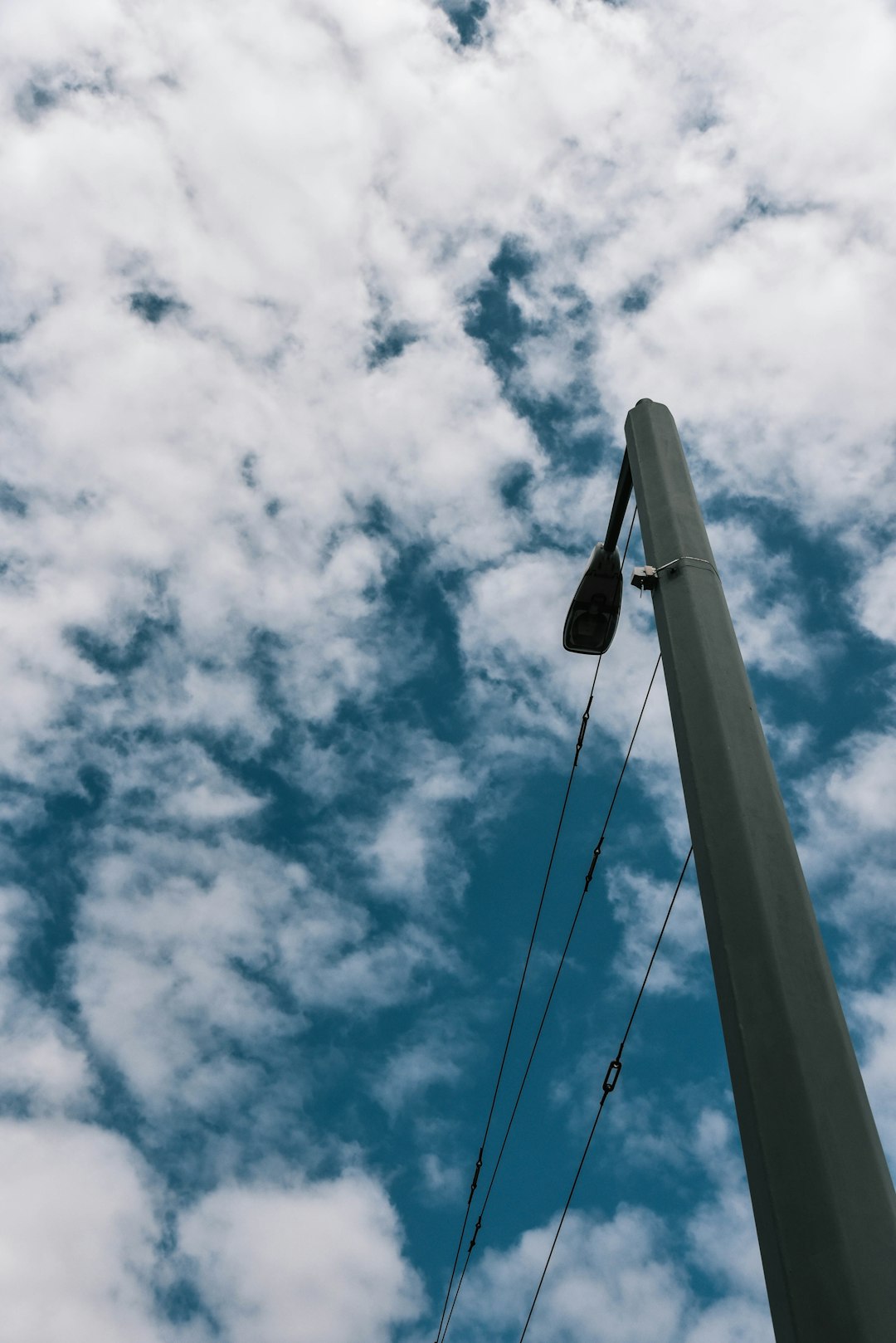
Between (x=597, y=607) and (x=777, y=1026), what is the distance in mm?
3703

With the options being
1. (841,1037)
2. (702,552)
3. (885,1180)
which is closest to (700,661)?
(702,552)

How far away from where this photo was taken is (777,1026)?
2.92 metres

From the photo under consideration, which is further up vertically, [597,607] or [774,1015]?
[597,607]

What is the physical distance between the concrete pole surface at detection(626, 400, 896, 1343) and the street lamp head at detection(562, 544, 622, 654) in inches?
79.8

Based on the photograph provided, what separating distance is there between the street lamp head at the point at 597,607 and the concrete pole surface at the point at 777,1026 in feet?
6.65

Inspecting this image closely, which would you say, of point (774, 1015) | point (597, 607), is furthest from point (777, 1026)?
point (597, 607)

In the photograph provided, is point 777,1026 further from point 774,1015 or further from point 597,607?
point 597,607

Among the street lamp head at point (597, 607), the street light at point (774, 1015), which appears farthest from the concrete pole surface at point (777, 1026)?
the street lamp head at point (597, 607)

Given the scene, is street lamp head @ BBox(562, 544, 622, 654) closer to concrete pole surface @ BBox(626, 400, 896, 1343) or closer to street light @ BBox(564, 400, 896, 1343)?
street light @ BBox(564, 400, 896, 1343)

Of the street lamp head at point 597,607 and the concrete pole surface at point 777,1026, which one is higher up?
the street lamp head at point 597,607

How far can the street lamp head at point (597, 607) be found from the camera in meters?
6.18

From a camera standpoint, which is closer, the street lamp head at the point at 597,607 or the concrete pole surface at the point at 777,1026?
the concrete pole surface at the point at 777,1026

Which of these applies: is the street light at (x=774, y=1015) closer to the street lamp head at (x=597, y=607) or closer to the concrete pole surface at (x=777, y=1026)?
the concrete pole surface at (x=777, y=1026)

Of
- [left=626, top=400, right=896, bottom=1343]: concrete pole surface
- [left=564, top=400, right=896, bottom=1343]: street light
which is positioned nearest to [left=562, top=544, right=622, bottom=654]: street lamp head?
[left=564, top=400, right=896, bottom=1343]: street light
